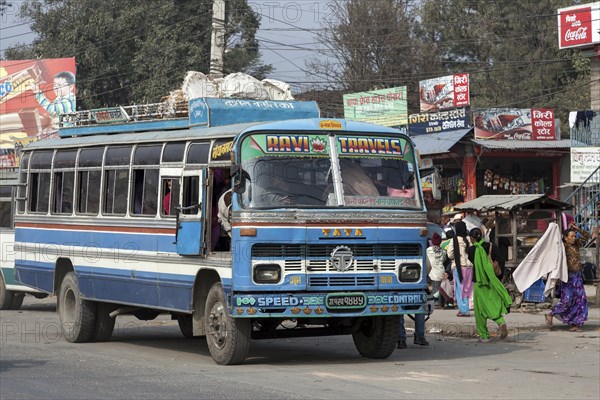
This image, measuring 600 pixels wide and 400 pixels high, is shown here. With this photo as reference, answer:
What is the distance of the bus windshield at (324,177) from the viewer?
11.5 m

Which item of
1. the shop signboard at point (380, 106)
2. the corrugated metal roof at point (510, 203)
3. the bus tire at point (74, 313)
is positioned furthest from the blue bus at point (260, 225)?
the shop signboard at point (380, 106)

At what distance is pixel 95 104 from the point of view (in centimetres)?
4666

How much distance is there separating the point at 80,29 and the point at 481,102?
63.4 feet

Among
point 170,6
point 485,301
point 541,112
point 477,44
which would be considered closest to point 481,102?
point 477,44

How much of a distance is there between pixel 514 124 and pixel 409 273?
66.8ft

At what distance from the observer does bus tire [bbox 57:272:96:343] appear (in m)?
14.9

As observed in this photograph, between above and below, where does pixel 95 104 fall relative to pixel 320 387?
above

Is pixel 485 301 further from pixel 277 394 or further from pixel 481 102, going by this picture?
pixel 481 102

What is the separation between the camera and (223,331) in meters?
11.9

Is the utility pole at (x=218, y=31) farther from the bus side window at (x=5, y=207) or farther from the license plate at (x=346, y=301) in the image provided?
the license plate at (x=346, y=301)

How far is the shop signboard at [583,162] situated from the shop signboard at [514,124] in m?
3.24

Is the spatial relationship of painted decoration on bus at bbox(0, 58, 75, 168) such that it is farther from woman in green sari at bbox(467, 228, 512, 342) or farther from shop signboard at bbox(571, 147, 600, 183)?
woman in green sari at bbox(467, 228, 512, 342)

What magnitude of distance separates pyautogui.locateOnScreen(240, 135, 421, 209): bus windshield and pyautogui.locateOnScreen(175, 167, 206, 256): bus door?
3.10 ft

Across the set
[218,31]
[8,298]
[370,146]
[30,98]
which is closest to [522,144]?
[218,31]
